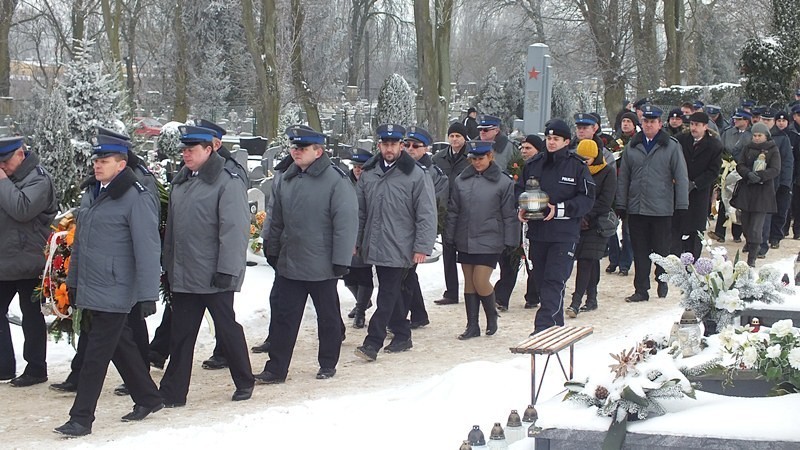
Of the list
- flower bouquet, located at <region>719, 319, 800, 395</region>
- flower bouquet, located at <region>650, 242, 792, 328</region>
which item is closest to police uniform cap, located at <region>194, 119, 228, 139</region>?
flower bouquet, located at <region>650, 242, 792, 328</region>

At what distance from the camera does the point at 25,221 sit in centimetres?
870

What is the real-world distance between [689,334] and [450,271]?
5156mm

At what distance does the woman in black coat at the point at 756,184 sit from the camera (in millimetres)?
14320

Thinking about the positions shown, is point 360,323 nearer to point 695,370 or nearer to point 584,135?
point 584,135

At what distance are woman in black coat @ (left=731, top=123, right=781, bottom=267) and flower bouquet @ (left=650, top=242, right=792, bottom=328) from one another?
6.59m

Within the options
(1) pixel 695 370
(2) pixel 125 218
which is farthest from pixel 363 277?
(1) pixel 695 370

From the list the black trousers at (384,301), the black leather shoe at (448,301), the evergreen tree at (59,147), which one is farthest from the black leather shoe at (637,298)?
the evergreen tree at (59,147)

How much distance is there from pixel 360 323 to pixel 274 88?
56.7ft

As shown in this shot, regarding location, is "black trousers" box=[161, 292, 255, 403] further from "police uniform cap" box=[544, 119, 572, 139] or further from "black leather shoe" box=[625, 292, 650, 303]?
"black leather shoe" box=[625, 292, 650, 303]

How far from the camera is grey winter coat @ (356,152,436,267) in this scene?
32.3 ft

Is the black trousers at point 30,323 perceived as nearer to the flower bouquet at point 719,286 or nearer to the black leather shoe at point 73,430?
the black leather shoe at point 73,430

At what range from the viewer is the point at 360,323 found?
11.4 metres

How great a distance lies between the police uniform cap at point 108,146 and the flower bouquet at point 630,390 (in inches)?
141

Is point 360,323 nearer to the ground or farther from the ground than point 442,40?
nearer to the ground
